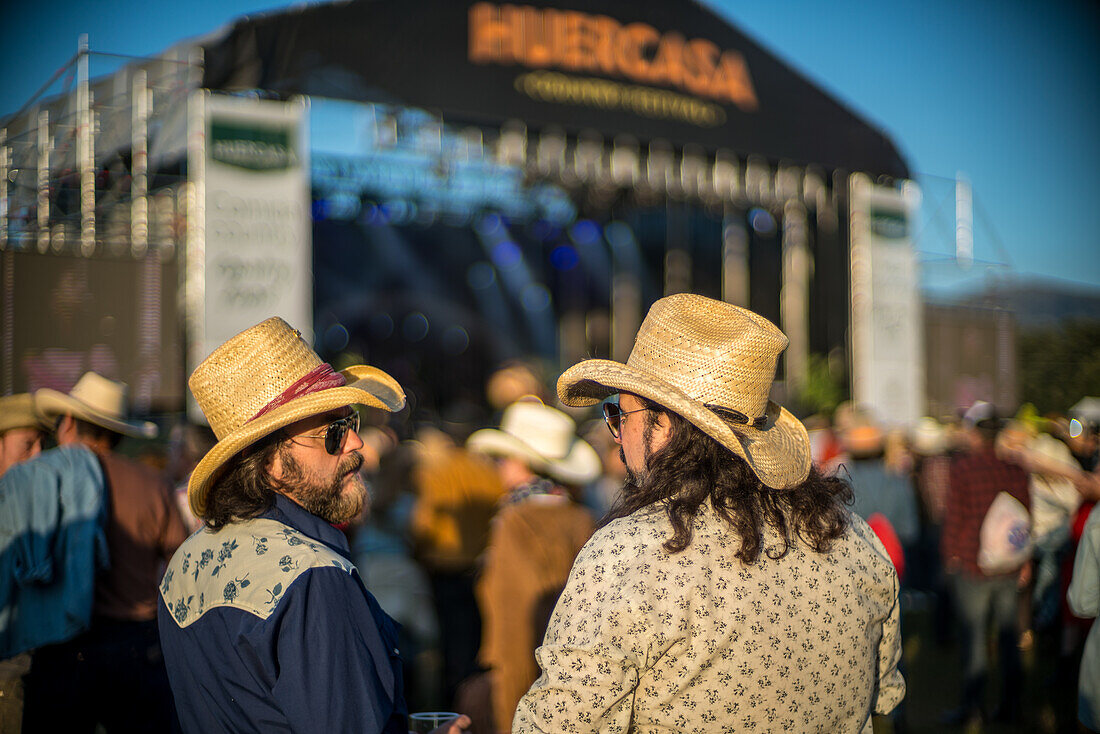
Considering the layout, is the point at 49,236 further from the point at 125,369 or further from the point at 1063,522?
the point at 1063,522

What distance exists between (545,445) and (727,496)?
7.32 feet

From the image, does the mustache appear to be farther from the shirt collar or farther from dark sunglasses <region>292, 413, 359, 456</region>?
the shirt collar

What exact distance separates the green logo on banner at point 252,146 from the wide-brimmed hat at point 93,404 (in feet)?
10.1

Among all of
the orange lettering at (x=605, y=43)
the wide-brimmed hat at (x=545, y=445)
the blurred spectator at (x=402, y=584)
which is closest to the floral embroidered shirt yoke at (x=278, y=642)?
the wide-brimmed hat at (x=545, y=445)

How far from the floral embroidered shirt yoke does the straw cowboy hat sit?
0.23 meters

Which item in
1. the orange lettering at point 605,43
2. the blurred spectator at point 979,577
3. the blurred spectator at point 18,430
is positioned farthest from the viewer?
the orange lettering at point 605,43

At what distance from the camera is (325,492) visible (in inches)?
71.4

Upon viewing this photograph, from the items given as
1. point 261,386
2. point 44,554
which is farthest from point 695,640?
point 44,554

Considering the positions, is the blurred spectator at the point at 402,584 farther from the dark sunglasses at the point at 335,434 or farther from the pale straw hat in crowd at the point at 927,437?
the pale straw hat in crowd at the point at 927,437

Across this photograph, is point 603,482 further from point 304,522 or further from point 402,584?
point 304,522

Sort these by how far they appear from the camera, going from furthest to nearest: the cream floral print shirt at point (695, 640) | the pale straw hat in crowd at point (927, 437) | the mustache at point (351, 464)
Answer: the pale straw hat in crowd at point (927, 437)
the mustache at point (351, 464)
the cream floral print shirt at point (695, 640)

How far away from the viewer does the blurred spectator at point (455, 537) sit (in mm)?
5016

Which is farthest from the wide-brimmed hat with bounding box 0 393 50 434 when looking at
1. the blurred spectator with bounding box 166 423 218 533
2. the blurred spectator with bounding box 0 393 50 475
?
the blurred spectator with bounding box 166 423 218 533

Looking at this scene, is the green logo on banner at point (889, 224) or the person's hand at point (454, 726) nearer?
the person's hand at point (454, 726)
